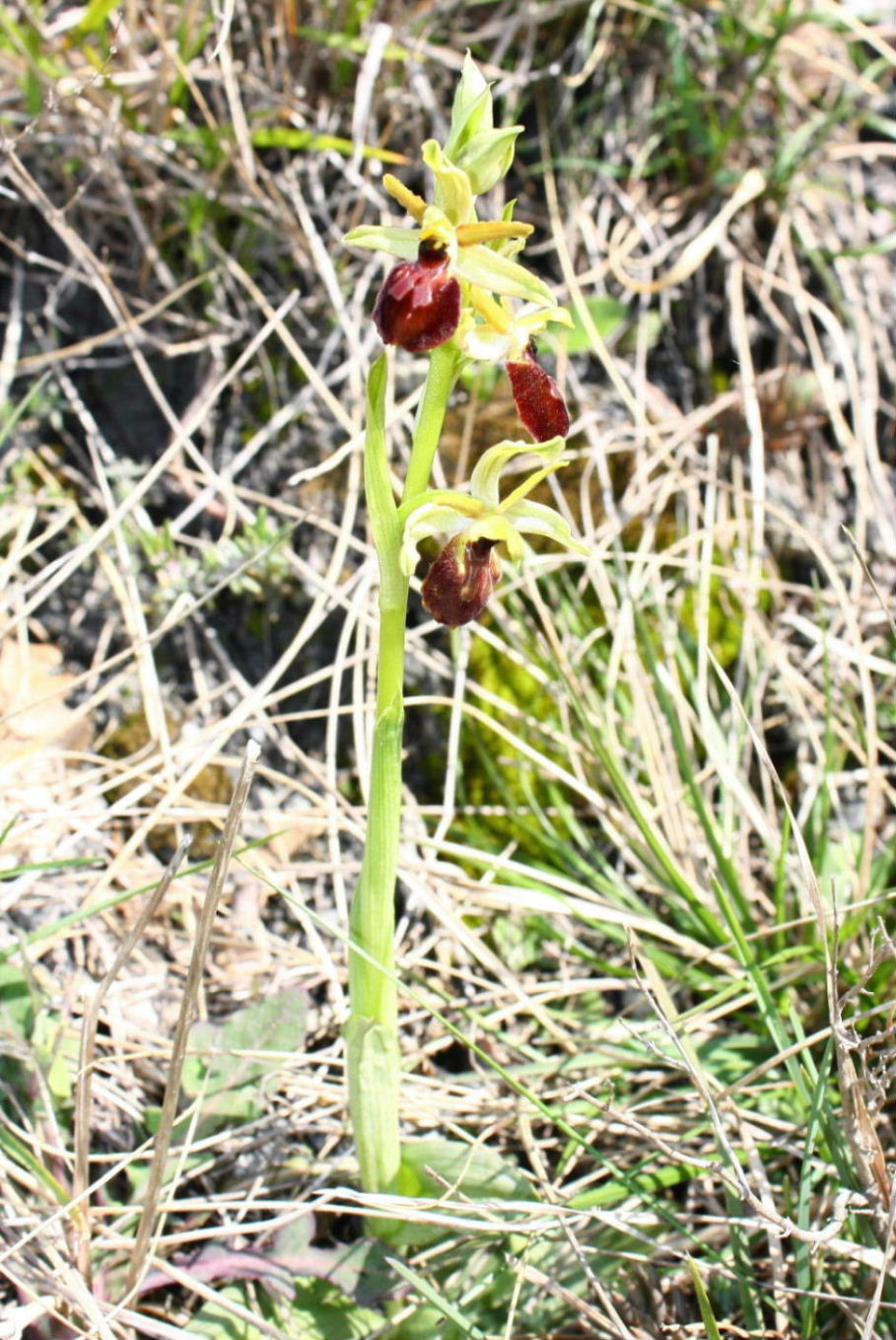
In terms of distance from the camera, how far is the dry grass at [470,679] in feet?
5.61

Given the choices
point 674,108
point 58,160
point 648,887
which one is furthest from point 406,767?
point 674,108

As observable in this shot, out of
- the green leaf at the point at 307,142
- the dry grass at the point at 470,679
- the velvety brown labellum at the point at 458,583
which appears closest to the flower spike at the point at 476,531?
the velvety brown labellum at the point at 458,583

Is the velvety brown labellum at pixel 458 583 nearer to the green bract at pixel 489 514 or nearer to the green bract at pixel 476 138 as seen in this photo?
the green bract at pixel 489 514

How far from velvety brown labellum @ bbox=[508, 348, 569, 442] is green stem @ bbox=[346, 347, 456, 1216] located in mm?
90

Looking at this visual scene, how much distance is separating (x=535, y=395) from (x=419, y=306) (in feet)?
0.69

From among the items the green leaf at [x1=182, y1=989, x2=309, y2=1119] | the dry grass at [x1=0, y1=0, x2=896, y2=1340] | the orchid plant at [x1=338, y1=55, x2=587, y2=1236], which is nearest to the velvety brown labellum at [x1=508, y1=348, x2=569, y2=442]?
the orchid plant at [x1=338, y1=55, x2=587, y2=1236]

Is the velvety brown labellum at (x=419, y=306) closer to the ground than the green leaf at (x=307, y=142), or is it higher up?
closer to the ground

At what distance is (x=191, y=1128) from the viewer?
5.75 ft

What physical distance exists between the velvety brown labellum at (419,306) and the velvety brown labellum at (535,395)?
13 centimetres

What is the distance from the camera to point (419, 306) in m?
1.38

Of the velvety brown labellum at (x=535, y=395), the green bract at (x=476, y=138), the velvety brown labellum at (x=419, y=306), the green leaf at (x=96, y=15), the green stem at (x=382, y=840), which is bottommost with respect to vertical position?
the green stem at (x=382, y=840)

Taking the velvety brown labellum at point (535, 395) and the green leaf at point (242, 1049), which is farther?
the green leaf at point (242, 1049)

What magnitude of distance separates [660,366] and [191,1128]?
2170 mm

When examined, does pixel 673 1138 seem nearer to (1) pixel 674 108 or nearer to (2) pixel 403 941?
(2) pixel 403 941
